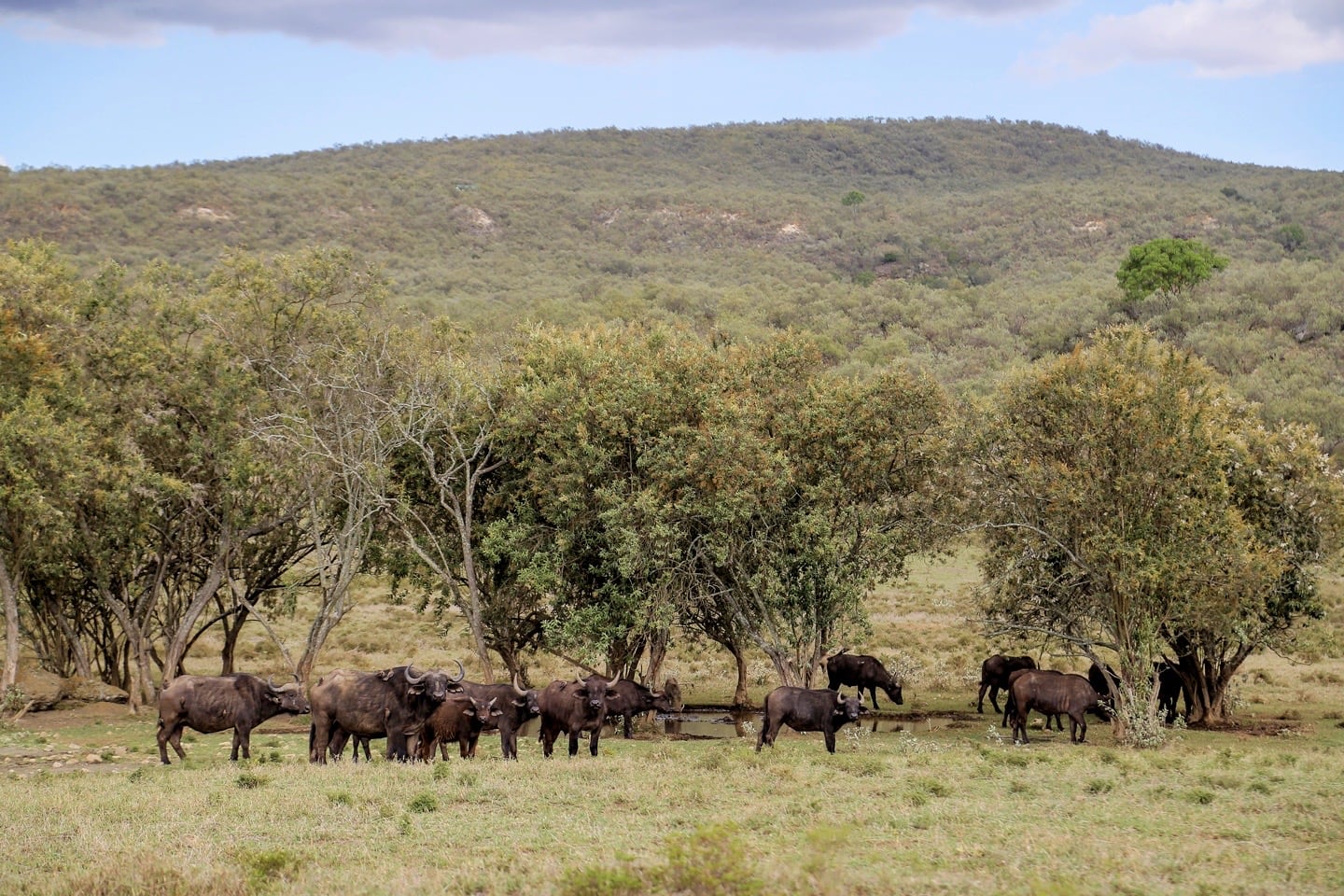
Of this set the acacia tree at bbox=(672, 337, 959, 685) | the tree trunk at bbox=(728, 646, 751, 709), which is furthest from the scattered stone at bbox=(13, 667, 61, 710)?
the tree trunk at bbox=(728, 646, 751, 709)

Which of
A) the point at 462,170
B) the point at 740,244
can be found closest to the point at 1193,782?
the point at 740,244

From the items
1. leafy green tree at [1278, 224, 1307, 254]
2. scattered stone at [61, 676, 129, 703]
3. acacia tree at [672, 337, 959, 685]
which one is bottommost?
scattered stone at [61, 676, 129, 703]

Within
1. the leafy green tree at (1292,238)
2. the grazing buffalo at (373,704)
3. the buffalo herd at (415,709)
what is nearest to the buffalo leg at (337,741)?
the buffalo herd at (415,709)

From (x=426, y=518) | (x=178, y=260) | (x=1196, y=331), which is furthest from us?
(x=178, y=260)

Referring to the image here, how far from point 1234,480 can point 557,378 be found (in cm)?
1486

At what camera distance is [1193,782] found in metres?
18.2

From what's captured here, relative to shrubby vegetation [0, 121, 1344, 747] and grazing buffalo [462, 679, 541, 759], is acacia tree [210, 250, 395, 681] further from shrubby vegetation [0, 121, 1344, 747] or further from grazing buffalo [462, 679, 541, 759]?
grazing buffalo [462, 679, 541, 759]

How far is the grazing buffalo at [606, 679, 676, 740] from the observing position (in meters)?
24.7

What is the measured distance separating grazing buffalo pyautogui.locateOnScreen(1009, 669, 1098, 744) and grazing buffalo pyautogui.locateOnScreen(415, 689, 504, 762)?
10.7 m

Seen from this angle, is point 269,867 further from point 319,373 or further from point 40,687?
point 40,687

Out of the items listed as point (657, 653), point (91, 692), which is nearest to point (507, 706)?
point (657, 653)

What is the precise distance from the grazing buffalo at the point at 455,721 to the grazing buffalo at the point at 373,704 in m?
0.76

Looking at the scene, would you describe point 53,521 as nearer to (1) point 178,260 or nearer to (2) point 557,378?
(2) point 557,378

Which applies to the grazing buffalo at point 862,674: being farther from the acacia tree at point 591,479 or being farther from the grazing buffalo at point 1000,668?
the acacia tree at point 591,479
